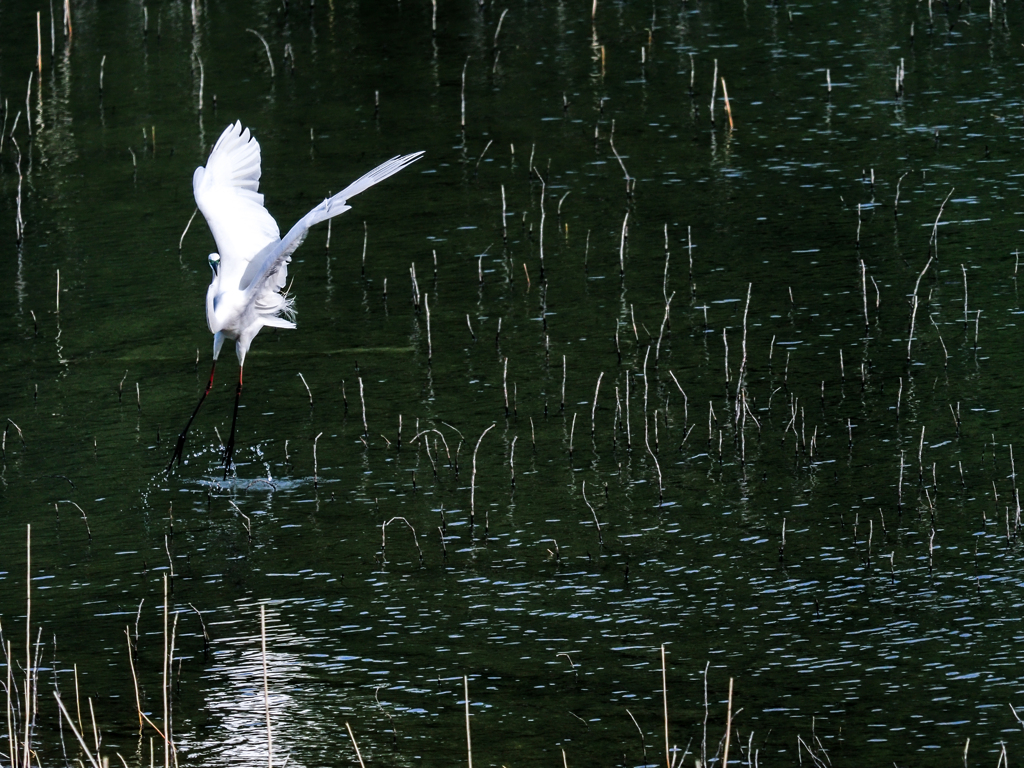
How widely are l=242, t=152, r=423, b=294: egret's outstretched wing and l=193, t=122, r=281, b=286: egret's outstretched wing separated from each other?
52cm

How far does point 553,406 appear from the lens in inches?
493

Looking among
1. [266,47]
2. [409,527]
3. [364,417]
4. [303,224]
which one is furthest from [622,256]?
[266,47]

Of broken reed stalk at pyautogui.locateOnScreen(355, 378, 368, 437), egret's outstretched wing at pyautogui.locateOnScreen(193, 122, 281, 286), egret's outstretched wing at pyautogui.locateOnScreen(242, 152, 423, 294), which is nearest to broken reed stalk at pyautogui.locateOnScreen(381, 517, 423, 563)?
broken reed stalk at pyautogui.locateOnScreen(355, 378, 368, 437)

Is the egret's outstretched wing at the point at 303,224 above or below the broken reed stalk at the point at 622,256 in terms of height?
above

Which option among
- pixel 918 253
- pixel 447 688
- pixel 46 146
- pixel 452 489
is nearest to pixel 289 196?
pixel 46 146

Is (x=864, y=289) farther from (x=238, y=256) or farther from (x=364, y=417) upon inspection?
(x=238, y=256)

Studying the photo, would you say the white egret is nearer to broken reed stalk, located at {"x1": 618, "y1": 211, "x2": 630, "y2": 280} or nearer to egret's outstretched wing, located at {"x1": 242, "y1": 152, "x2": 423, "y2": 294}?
egret's outstretched wing, located at {"x1": 242, "y1": 152, "x2": 423, "y2": 294}

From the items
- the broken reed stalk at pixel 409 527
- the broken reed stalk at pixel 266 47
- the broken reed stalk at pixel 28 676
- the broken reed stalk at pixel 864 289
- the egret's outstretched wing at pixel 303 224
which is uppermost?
the broken reed stalk at pixel 266 47

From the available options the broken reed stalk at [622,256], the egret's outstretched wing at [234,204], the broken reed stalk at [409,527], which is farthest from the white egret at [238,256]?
the broken reed stalk at [622,256]

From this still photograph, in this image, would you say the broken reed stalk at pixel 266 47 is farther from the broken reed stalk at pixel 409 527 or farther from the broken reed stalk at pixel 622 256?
the broken reed stalk at pixel 409 527

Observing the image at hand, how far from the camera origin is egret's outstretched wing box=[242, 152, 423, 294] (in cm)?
938

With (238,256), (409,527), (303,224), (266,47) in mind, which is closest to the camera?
(303,224)

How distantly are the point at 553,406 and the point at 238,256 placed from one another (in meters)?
2.48

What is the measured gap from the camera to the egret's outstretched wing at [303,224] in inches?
369
